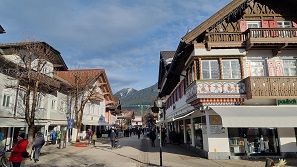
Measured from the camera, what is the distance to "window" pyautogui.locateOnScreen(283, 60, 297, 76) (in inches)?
603

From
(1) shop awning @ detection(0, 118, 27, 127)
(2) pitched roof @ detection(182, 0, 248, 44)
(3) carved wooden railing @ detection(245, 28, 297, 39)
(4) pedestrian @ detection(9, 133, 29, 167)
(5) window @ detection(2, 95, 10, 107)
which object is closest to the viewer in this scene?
(4) pedestrian @ detection(9, 133, 29, 167)

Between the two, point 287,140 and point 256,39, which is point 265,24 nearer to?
point 256,39

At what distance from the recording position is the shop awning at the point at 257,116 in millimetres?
12062

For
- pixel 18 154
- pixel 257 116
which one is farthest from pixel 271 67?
pixel 18 154

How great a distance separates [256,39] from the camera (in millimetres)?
14195

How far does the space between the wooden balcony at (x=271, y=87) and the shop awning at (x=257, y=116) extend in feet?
2.73

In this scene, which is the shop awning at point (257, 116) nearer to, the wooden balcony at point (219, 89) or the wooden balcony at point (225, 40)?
the wooden balcony at point (219, 89)

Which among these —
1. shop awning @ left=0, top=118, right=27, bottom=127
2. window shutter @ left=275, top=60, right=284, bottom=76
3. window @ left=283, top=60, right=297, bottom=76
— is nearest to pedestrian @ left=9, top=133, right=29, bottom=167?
shop awning @ left=0, top=118, right=27, bottom=127

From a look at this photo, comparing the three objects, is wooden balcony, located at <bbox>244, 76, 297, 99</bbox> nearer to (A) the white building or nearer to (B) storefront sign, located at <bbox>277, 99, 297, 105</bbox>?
(A) the white building

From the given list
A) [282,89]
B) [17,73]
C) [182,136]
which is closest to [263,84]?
[282,89]

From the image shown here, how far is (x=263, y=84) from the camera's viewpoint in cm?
1377

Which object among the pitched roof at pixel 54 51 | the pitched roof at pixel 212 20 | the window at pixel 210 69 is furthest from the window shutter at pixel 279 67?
the pitched roof at pixel 54 51

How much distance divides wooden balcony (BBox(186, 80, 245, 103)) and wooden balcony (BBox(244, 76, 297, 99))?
1.76ft

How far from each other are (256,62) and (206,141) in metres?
6.18
